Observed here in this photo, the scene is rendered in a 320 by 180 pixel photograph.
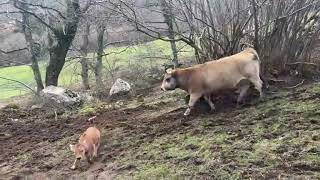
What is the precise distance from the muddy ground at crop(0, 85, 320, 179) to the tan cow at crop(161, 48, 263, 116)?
1.05 feet

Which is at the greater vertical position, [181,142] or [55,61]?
[55,61]

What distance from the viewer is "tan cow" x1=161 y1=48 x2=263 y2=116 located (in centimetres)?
830

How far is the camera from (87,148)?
6.91 m

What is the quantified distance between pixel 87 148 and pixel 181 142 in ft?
4.09

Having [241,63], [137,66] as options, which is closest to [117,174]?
[241,63]

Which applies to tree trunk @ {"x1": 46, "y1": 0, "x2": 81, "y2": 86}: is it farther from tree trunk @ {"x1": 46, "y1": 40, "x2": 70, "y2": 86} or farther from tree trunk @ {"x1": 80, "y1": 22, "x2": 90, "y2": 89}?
tree trunk @ {"x1": 80, "y1": 22, "x2": 90, "y2": 89}

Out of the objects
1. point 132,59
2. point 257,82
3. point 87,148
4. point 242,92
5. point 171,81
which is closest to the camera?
point 87,148

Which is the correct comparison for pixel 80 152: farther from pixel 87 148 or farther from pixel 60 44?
pixel 60 44

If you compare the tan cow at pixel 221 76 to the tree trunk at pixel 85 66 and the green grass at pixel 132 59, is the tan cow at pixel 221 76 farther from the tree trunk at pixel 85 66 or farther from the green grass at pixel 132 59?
the tree trunk at pixel 85 66

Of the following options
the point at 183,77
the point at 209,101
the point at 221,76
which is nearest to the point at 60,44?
the point at 183,77

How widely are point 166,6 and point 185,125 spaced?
291cm

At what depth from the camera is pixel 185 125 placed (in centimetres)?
791

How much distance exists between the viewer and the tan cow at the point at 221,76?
8.30 m

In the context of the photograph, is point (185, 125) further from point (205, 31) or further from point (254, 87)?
point (205, 31)
